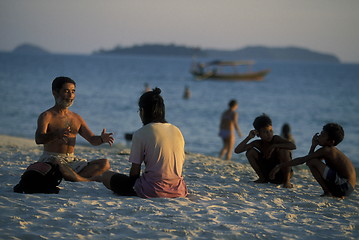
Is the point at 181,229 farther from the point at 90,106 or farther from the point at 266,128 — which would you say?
the point at 90,106

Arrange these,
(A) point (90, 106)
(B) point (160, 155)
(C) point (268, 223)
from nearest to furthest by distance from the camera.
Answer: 1. (C) point (268, 223)
2. (B) point (160, 155)
3. (A) point (90, 106)

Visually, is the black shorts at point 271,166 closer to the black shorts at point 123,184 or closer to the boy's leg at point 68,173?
the black shorts at point 123,184

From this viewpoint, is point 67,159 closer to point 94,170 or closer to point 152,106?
point 94,170

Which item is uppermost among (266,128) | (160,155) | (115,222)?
(266,128)

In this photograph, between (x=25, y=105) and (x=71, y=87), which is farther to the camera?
(x=25, y=105)

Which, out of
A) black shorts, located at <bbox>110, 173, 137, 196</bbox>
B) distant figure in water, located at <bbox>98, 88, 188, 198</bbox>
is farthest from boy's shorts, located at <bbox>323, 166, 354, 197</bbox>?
black shorts, located at <bbox>110, 173, 137, 196</bbox>

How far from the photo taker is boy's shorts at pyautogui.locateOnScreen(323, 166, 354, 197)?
5.79 metres

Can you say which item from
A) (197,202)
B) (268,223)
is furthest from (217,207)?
(268,223)

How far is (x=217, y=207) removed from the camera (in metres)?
5.12

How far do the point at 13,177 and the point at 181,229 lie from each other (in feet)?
9.44

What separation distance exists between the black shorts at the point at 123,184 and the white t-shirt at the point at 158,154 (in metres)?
0.16

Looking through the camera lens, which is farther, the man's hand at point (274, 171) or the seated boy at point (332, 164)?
the man's hand at point (274, 171)

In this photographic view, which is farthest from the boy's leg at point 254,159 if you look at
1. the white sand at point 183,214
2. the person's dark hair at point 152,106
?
the person's dark hair at point 152,106

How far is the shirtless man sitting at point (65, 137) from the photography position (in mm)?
5418
